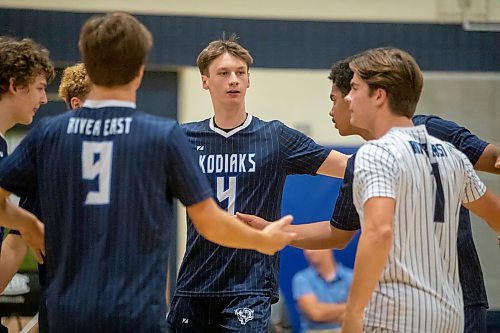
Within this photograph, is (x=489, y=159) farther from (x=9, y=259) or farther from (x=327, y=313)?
(x=327, y=313)

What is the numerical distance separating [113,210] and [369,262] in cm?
88

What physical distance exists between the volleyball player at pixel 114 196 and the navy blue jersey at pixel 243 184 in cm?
117

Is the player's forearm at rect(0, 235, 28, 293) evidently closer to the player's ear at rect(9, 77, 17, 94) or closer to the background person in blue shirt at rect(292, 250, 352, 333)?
the player's ear at rect(9, 77, 17, 94)

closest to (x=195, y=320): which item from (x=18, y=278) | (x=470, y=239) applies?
(x=470, y=239)

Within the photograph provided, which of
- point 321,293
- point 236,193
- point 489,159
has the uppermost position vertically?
point 489,159

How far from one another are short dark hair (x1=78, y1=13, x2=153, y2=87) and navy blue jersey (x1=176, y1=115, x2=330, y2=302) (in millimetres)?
1361

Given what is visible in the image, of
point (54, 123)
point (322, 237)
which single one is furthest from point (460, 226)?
point (54, 123)

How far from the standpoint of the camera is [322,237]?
3633mm

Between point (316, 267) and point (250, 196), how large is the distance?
2.66 metres

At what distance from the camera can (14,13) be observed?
7.80m

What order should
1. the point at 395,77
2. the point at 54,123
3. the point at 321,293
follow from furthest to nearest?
the point at 321,293 → the point at 395,77 → the point at 54,123

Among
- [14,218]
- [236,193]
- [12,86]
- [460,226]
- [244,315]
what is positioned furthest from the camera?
[236,193]

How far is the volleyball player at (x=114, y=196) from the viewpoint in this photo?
2.56m

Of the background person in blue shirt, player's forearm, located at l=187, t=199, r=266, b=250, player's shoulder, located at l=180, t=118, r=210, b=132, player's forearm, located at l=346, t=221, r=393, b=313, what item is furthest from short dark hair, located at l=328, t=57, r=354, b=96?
the background person in blue shirt
